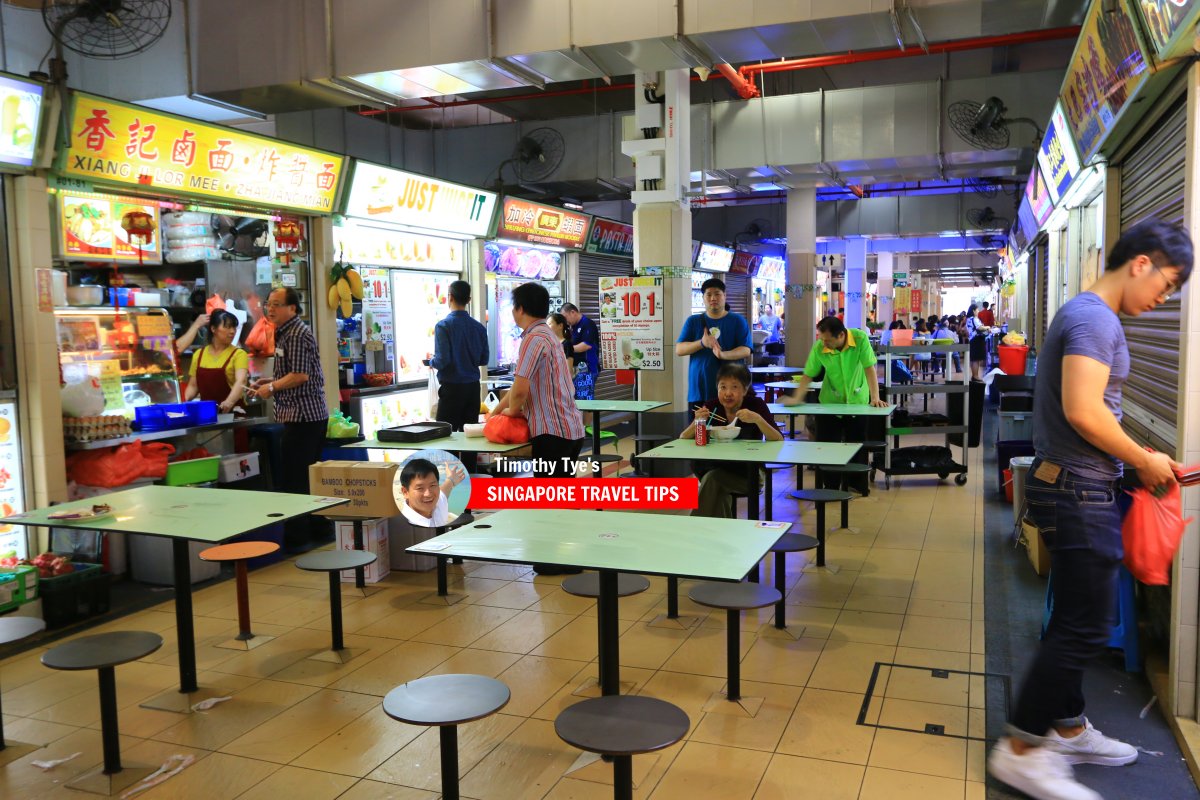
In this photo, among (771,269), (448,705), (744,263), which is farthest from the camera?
(771,269)

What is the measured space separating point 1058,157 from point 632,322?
3.79 metres

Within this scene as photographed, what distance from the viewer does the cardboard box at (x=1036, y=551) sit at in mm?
5582

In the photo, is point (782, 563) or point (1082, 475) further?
point (782, 563)

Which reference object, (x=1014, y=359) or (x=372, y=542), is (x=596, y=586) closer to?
(x=372, y=542)

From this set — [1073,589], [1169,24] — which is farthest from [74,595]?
[1169,24]

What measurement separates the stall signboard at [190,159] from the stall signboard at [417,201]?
0.34m

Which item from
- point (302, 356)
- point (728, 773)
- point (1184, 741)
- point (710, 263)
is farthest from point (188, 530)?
point (710, 263)

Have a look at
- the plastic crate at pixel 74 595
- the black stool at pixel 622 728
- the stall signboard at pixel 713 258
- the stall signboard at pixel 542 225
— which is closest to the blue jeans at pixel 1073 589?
the black stool at pixel 622 728

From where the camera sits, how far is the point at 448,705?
259 cm

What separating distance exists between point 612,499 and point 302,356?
2.50 meters

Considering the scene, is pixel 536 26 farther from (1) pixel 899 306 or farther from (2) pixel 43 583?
(1) pixel 899 306

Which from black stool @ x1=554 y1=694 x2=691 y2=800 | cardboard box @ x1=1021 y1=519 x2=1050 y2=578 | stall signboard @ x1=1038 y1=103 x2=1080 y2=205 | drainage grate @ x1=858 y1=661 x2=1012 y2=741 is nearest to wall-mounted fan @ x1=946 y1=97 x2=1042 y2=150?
stall signboard @ x1=1038 y1=103 x2=1080 y2=205

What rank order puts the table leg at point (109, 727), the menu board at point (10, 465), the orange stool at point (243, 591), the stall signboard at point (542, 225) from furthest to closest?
the stall signboard at point (542, 225)
the menu board at point (10, 465)
the orange stool at point (243, 591)
the table leg at point (109, 727)

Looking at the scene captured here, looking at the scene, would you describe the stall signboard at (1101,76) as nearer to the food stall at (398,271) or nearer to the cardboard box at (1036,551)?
the cardboard box at (1036,551)
